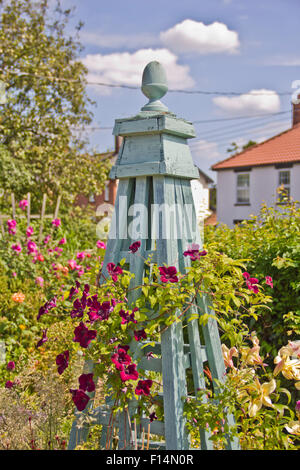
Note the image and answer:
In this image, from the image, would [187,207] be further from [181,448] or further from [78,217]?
[78,217]

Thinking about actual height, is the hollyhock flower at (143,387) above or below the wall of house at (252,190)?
below

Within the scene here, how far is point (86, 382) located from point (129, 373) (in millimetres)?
245

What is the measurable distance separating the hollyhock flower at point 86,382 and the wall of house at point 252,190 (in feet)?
55.3

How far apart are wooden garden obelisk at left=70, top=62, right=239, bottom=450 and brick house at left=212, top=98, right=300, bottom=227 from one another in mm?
15822

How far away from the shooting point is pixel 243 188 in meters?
19.9

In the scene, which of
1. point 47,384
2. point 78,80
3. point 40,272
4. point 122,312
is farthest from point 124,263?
point 78,80

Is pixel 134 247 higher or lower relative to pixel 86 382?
higher

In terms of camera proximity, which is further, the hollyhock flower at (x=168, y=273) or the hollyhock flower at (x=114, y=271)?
the hollyhock flower at (x=114, y=271)

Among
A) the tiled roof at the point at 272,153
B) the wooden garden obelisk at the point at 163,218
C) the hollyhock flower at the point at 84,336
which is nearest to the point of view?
the hollyhock flower at the point at 84,336

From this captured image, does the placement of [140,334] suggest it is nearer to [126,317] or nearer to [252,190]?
[126,317]

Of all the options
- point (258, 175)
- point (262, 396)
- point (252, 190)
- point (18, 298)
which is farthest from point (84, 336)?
point (252, 190)

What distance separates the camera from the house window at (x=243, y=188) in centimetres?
1984

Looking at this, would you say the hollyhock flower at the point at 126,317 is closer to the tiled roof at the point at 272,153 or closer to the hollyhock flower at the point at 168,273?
the hollyhock flower at the point at 168,273

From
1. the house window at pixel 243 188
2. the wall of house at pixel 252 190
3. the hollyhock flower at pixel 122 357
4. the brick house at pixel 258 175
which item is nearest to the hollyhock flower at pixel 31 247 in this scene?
the hollyhock flower at pixel 122 357
